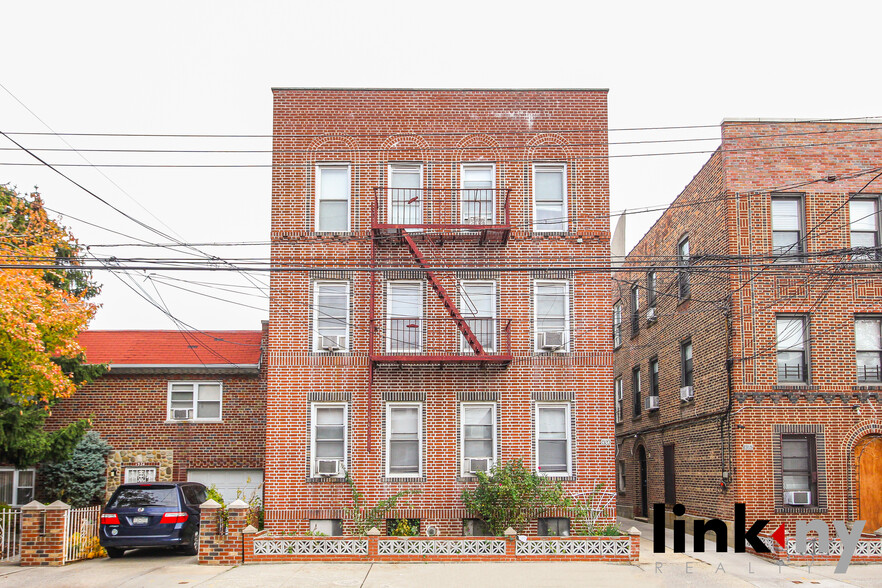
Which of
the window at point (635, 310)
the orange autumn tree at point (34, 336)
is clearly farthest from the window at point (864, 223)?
the orange autumn tree at point (34, 336)

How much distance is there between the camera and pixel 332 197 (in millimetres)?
22188

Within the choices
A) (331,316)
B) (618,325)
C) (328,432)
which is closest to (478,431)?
(328,432)

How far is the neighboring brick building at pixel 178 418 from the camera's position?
24.9 metres

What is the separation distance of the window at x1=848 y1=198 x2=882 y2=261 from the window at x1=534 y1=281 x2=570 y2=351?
7.16 metres

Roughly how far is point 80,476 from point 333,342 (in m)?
8.40

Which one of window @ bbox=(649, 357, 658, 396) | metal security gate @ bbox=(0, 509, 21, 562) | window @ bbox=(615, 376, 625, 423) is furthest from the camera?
window @ bbox=(615, 376, 625, 423)

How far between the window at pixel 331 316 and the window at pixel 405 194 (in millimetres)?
2123

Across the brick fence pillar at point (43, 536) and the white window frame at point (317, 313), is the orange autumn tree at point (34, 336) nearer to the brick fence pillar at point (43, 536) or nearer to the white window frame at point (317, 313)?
the brick fence pillar at point (43, 536)

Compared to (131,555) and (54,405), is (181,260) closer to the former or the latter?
(131,555)

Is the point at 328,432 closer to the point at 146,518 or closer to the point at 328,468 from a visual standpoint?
the point at 328,468

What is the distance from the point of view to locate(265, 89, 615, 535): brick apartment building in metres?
21.0

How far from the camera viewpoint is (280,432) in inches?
834

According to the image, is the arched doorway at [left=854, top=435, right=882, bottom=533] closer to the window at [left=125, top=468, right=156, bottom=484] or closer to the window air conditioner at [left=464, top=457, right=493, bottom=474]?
the window air conditioner at [left=464, top=457, right=493, bottom=474]

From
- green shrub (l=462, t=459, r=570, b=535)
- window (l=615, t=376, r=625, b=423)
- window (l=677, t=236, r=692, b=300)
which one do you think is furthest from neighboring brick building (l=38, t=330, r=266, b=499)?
window (l=615, t=376, r=625, b=423)
